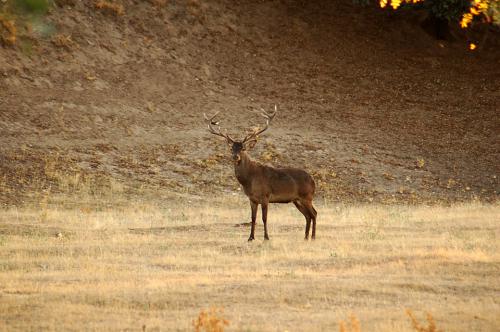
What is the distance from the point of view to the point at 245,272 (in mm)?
16109

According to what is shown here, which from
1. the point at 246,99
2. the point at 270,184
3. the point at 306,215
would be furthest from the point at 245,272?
the point at 246,99

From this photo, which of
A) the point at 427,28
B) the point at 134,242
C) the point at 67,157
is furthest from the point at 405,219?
the point at 427,28

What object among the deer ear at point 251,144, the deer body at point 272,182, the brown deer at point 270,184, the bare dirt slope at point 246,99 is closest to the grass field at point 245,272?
the brown deer at point 270,184

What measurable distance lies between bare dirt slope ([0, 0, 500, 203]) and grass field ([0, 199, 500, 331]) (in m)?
6.65

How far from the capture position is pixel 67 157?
31.9m

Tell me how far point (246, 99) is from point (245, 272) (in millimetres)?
24340

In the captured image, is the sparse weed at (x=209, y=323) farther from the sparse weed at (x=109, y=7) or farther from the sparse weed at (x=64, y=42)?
the sparse weed at (x=109, y=7)

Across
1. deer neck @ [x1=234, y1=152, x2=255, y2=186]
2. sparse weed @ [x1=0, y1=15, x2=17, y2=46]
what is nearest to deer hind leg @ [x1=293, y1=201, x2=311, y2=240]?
deer neck @ [x1=234, y1=152, x2=255, y2=186]

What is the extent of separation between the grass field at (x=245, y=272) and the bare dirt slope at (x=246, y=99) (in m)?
6.65

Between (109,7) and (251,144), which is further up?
(251,144)

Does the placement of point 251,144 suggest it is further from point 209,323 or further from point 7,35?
point 7,35

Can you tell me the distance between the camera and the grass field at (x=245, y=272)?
499 inches

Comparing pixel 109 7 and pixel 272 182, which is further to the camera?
pixel 109 7

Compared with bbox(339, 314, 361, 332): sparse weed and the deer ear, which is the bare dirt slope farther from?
bbox(339, 314, 361, 332): sparse weed
